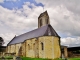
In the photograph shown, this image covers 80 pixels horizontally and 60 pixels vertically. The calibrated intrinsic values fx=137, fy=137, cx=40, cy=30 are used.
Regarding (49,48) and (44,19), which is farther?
(44,19)

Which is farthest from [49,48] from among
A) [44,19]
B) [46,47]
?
[44,19]

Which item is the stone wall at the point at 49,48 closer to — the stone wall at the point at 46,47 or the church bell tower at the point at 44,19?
the stone wall at the point at 46,47

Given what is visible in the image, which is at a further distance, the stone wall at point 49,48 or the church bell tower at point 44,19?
the church bell tower at point 44,19

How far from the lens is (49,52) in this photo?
34344 millimetres

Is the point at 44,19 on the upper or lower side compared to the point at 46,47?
upper

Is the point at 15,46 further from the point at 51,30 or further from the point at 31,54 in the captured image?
the point at 51,30

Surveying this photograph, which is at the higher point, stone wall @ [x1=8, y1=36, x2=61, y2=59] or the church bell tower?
the church bell tower

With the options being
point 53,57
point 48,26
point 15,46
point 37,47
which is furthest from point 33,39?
point 15,46

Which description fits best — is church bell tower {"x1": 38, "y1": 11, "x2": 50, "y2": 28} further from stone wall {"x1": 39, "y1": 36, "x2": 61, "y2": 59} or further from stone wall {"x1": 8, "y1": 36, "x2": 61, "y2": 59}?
stone wall {"x1": 39, "y1": 36, "x2": 61, "y2": 59}

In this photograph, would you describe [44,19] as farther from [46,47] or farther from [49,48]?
[49,48]

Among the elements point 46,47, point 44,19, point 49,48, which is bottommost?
point 49,48

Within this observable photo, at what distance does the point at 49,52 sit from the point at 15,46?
860 inches

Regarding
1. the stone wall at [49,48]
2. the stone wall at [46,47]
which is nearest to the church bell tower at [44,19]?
the stone wall at [46,47]

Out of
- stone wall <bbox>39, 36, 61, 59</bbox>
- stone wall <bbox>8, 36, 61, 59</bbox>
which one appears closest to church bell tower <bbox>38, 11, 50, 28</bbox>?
stone wall <bbox>8, 36, 61, 59</bbox>
